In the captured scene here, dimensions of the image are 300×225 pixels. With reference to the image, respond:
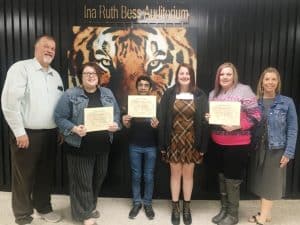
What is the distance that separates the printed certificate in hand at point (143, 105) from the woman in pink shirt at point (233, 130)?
52 cm

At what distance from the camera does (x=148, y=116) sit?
289cm

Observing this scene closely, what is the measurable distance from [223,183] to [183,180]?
39 cm

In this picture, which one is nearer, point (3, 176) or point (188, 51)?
point (188, 51)

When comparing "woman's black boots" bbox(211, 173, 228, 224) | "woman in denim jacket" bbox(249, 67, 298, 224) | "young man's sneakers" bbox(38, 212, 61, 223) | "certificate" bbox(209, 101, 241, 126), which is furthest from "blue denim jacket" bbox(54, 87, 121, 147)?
"woman in denim jacket" bbox(249, 67, 298, 224)

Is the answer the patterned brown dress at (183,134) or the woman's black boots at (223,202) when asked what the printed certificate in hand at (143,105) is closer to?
the patterned brown dress at (183,134)

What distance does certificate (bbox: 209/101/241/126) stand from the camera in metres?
2.71

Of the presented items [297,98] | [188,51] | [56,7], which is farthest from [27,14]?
[297,98]

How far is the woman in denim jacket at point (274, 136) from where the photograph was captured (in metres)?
2.70

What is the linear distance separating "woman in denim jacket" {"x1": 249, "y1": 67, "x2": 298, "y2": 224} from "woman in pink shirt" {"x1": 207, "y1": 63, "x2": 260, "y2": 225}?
117 millimetres

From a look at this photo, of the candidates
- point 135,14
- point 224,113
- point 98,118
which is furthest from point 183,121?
point 135,14

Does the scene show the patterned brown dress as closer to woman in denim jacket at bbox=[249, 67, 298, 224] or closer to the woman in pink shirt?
the woman in pink shirt

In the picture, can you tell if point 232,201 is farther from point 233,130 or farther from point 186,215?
point 233,130

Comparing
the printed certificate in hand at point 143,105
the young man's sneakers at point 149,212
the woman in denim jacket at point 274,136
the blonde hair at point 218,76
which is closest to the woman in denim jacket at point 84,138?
the printed certificate in hand at point 143,105

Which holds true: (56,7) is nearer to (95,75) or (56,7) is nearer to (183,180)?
(95,75)
